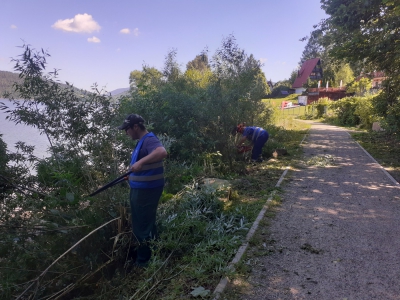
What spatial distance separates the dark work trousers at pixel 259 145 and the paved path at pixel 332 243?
2.08 m

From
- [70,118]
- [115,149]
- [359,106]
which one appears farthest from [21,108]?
[359,106]

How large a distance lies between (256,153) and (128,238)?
6.85 m

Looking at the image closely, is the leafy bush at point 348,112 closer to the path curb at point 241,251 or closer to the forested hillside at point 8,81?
the path curb at point 241,251

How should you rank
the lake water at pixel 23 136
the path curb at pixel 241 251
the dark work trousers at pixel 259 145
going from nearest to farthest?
the path curb at pixel 241 251, the lake water at pixel 23 136, the dark work trousers at pixel 259 145

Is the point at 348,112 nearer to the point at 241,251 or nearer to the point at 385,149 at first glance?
the point at 385,149

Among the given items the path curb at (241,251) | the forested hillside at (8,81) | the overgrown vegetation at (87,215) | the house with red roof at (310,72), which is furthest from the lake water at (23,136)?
the house with red roof at (310,72)

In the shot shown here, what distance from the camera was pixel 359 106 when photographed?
24.4m

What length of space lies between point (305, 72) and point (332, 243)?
64.0 metres

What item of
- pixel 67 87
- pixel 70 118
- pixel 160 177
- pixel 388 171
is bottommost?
pixel 388 171

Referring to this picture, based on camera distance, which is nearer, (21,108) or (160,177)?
(160,177)

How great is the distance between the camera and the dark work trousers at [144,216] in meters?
4.30

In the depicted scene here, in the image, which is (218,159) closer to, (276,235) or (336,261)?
(276,235)

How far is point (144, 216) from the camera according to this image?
443 cm

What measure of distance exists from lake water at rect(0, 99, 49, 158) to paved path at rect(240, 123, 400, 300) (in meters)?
4.10
